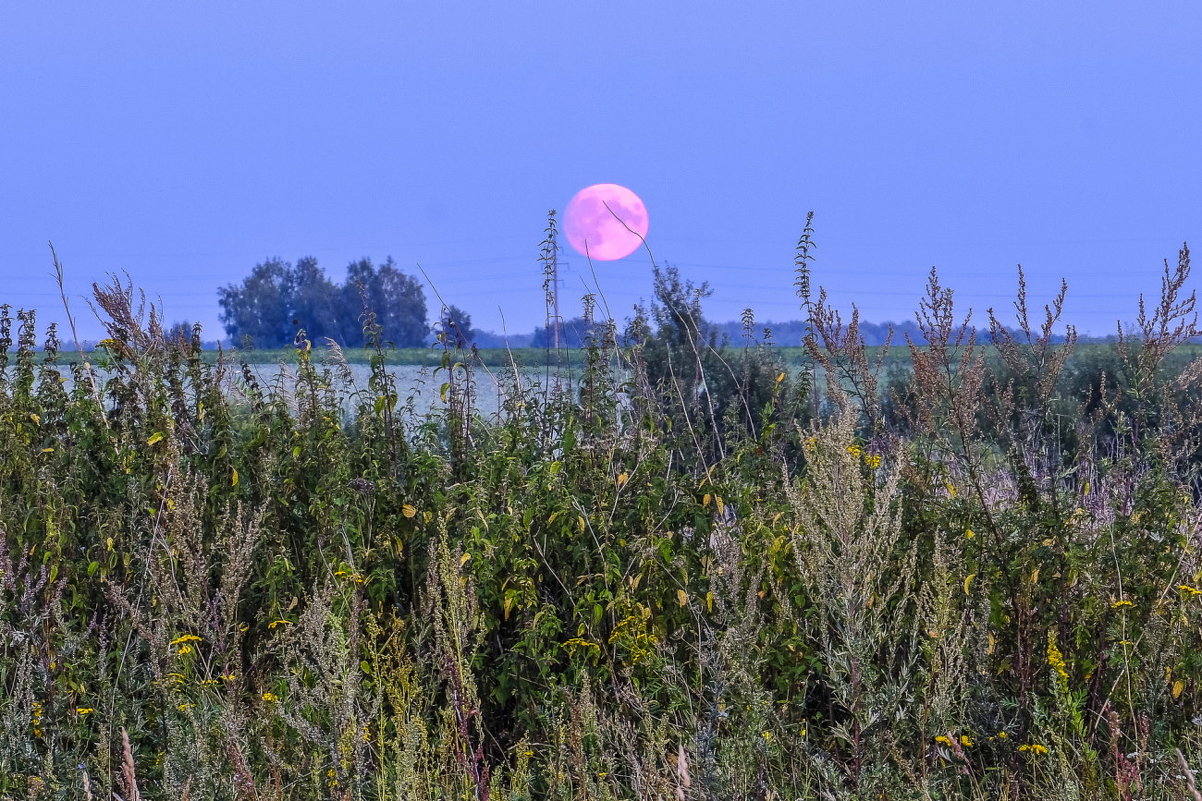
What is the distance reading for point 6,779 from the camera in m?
3.25

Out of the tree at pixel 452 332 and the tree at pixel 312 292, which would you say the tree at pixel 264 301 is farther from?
the tree at pixel 452 332

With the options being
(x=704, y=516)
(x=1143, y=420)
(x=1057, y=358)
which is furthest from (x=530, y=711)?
(x=1143, y=420)

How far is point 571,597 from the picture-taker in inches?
144

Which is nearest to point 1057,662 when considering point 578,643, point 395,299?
point 578,643

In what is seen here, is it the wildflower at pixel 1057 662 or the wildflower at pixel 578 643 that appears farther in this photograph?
the wildflower at pixel 578 643

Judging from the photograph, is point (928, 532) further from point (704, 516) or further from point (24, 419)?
point (24, 419)

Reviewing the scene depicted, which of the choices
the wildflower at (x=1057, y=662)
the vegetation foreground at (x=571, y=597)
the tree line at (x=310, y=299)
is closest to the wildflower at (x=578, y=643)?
the vegetation foreground at (x=571, y=597)

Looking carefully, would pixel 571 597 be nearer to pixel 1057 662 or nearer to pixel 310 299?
pixel 1057 662

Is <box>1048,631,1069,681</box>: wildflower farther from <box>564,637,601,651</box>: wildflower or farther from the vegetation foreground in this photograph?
<box>564,637,601,651</box>: wildflower

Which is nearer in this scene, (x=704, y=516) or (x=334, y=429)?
(x=704, y=516)

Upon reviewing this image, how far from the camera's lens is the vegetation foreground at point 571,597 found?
2.88 meters

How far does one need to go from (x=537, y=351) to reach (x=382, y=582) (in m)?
7.50

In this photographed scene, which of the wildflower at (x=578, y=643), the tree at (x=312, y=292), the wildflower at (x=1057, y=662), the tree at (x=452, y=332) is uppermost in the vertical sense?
the tree at (x=312, y=292)

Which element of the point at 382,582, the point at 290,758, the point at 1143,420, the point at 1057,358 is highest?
the point at 1057,358
